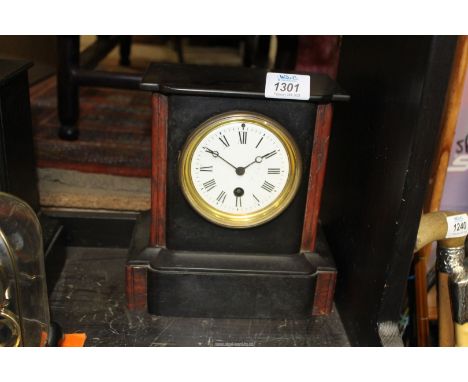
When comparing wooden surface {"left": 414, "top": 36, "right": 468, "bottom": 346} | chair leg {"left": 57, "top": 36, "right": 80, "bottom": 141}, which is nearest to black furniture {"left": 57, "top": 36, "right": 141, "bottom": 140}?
chair leg {"left": 57, "top": 36, "right": 80, "bottom": 141}

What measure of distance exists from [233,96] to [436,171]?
49 cm

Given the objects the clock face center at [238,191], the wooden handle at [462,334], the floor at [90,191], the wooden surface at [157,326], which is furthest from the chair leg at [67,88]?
the wooden handle at [462,334]

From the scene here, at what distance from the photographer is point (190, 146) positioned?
0.98 meters

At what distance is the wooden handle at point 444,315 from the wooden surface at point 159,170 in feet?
1.83

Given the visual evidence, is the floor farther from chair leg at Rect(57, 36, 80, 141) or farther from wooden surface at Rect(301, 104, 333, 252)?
wooden surface at Rect(301, 104, 333, 252)

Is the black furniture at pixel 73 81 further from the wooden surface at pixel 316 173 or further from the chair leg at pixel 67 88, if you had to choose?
the wooden surface at pixel 316 173

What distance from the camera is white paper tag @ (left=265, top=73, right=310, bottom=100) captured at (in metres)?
0.95

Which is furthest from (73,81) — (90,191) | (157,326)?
(157,326)

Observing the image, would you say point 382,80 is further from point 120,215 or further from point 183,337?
point 120,215

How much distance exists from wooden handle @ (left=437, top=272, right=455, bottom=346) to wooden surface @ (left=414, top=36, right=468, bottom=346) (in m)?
0.12

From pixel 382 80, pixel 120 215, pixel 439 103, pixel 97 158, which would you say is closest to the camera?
pixel 439 103

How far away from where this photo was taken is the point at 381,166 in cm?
93

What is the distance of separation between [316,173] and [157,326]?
44cm

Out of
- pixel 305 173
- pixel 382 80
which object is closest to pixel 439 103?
pixel 382 80
